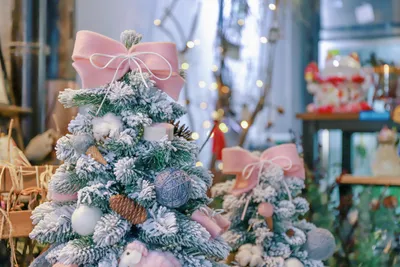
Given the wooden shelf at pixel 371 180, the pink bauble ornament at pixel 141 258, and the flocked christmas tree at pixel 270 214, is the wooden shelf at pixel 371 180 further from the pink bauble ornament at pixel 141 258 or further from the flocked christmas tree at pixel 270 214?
the pink bauble ornament at pixel 141 258

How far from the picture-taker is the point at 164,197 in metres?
1.05

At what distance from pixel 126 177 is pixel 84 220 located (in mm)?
96

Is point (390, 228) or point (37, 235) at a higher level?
point (37, 235)

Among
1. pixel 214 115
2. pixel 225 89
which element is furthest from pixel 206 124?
pixel 225 89

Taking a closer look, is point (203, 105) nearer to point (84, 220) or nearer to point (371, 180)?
point (371, 180)

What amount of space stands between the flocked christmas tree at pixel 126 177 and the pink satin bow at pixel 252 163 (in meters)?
0.36

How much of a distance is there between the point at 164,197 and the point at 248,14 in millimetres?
2574

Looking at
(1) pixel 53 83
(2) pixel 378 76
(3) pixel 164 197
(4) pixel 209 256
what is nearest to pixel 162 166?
(3) pixel 164 197

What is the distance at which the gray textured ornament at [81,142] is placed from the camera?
3.53ft

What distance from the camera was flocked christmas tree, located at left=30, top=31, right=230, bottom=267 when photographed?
103 centimetres

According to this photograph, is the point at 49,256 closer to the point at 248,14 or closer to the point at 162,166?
the point at 162,166

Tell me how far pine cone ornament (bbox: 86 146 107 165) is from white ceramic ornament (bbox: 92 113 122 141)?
0.02m

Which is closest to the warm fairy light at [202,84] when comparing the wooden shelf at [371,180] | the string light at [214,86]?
the string light at [214,86]

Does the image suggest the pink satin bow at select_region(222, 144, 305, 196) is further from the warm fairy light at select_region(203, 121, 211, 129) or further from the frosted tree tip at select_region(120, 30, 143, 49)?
the warm fairy light at select_region(203, 121, 211, 129)
